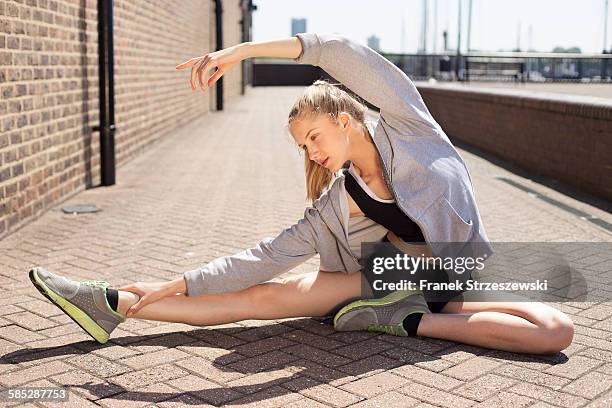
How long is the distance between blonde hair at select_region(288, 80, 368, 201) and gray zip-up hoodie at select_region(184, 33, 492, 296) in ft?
0.22

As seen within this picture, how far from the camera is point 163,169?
10.2m

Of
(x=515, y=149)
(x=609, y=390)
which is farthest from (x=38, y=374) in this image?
(x=515, y=149)

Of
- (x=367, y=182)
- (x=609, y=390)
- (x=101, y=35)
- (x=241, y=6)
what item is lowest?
(x=609, y=390)

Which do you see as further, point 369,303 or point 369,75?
point 369,303

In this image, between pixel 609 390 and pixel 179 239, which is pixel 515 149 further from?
pixel 609 390

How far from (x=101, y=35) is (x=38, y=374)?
580 cm

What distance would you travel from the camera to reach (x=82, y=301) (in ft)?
11.7

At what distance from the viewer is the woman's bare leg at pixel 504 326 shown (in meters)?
3.51

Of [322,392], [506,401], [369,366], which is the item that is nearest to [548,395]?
[506,401]

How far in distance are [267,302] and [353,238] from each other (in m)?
0.51

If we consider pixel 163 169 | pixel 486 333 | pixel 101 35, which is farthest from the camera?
Result: pixel 163 169

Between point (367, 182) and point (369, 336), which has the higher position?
point (367, 182)

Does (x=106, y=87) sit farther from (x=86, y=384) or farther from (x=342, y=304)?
(x=86, y=384)

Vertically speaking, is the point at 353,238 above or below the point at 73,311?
above
